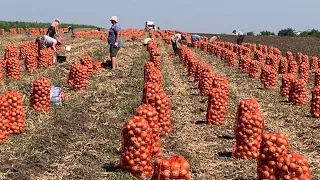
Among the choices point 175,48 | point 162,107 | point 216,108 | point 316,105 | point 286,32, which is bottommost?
point 316,105

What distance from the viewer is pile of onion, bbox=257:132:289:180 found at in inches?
287

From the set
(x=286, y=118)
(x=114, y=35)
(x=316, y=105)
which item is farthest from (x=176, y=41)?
(x=286, y=118)

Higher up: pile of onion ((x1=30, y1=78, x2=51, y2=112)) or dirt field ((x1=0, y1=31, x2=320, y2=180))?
pile of onion ((x1=30, y1=78, x2=51, y2=112))

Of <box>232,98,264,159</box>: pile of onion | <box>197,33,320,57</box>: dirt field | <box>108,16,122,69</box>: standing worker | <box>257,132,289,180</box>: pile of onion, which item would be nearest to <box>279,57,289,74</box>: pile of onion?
<box>108,16,122,69</box>: standing worker

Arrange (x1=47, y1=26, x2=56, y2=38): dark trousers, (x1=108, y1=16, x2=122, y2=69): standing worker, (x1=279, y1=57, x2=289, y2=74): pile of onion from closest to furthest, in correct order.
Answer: (x1=108, y1=16, x2=122, y2=69): standing worker < (x1=47, y1=26, x2=56, y2=38): dark trousers < (x1=279, y1=57, x2=289, y2=74): pile of onion

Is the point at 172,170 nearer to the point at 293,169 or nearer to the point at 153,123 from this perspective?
the point at 293,169

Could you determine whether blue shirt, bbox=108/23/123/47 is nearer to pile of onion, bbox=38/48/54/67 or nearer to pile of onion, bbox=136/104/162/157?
pile of onion, bbox=38/48/54/67

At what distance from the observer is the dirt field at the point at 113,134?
8250 millimetres

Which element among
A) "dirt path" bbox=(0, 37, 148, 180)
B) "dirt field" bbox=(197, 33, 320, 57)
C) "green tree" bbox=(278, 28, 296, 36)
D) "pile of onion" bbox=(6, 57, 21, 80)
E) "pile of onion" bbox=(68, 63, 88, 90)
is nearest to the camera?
"dirt path" bbox=(0, 37, 148, 180)

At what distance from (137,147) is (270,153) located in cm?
205

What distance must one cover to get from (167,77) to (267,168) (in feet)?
44.6

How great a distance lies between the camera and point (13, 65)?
1780 centimetres

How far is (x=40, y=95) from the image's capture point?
1236cm

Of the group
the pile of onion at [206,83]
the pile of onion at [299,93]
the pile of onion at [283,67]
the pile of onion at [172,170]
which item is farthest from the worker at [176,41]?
the pile of onion at [172,170]
